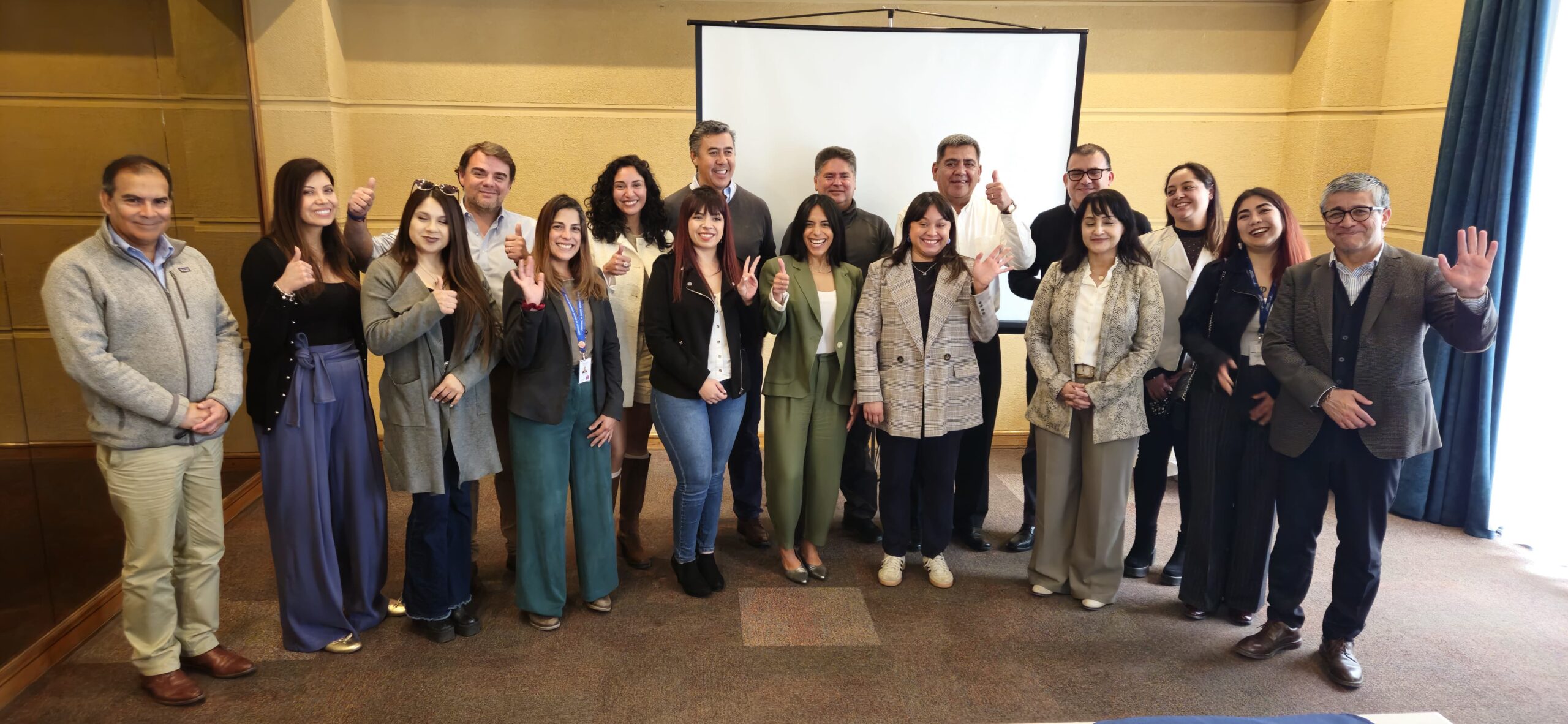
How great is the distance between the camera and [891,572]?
3340 millimetres

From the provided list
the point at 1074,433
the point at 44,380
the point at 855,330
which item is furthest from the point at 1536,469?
the point at 44,380

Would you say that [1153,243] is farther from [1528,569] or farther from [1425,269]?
[1528,569]

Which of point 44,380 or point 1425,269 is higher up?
point 1425,269

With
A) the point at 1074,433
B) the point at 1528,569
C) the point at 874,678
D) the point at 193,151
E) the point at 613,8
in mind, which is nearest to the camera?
the point at 874,678

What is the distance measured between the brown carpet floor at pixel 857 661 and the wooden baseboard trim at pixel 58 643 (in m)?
0.04

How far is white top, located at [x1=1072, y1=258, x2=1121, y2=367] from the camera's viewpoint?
3.00 m

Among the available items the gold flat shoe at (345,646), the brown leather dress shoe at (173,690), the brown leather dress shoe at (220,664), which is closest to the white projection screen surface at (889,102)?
the gold flat shoe at (345,646)

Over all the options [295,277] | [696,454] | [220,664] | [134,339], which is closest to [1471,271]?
[696,454]

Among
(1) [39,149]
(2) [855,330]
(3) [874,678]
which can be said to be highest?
(1) [39,149]

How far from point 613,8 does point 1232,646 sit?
412 centimetres

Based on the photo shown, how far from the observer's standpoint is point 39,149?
2797 mm

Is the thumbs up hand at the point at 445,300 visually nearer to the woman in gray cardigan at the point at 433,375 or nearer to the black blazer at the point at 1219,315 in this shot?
the woman in gray cardigan at the point at 433,375

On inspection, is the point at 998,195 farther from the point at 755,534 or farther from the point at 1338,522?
the point at 755,534

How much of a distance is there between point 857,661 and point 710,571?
724mm
